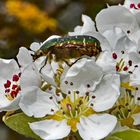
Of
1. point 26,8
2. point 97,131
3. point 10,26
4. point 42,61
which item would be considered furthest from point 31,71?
point 26,8

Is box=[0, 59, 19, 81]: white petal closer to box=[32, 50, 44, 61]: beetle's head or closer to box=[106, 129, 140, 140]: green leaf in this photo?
box=[32, 50, 44, 61]: beetle's head

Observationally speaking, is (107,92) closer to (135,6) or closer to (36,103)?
(36,103)

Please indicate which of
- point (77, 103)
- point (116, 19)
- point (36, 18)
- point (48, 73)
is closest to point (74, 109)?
point (77, 103)

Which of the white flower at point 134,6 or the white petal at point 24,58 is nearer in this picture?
the white petal at point 24,58

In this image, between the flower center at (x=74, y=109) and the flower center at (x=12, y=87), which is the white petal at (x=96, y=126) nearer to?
the flower center at (x=74, y=109)

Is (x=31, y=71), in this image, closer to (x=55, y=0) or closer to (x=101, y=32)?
(x=101, y=32)

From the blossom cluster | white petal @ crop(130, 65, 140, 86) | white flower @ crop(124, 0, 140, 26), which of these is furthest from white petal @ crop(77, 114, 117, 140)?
white flower @ crop(124, 0, 140, 26)

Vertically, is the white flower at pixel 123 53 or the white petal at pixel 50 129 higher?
the white flower at pixel 123 53

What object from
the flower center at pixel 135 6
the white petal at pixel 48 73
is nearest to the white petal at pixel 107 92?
the white petal at pixel 48 73
